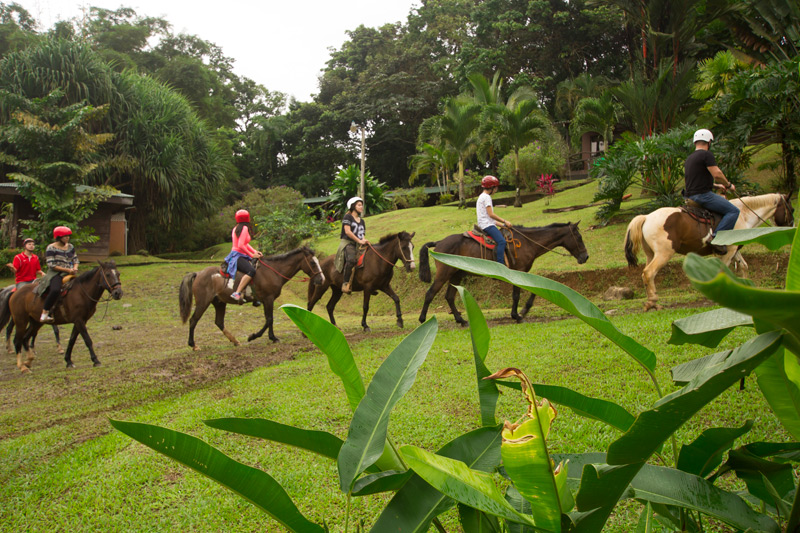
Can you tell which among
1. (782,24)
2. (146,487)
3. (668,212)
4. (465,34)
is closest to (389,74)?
(465,34)

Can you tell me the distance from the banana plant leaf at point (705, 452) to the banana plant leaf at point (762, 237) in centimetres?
36

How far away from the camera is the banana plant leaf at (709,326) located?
834 mm

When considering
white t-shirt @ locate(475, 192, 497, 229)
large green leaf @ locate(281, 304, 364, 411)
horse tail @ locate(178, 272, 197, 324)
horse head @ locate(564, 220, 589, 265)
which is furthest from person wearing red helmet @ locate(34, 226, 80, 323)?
large green leaf @ locate(281, 304, 364, 411)

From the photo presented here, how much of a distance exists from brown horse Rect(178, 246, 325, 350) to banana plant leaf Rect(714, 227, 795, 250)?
28.9 feet

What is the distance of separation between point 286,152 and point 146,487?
38536 millimetres

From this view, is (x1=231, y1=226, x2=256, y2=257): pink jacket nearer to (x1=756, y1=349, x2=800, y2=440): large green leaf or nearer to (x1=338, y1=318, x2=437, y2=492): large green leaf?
(x1=338, y1=318, x2=437, y2=492): large green leaf

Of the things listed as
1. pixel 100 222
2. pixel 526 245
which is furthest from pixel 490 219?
pixel 100 222

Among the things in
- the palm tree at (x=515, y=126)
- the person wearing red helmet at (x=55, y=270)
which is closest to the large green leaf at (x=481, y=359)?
the person wearing red helmet at (x=55, y=270)

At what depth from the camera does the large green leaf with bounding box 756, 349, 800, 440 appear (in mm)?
896

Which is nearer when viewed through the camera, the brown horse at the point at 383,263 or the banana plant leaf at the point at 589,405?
the banana plant leaf at the point at 589,405

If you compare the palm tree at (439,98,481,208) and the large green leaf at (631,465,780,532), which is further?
the palm tree at (439,98,481,208)

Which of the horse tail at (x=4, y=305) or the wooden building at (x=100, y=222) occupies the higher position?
the wooden building at (x=100, y=222)

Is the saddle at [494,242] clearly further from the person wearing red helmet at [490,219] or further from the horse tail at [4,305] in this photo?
the horse tail at [4,305]

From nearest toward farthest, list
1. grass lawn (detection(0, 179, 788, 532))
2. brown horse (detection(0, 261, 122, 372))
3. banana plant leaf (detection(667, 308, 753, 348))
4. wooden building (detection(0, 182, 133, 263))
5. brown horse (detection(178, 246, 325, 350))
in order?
banana plant leaf (detection(667, 308, 753, 348)) < grass lawn (detection(0, 179, 788, 532)) < brown horse (detection(0, 261, 122, 372)) < brown horse (detection(178, 246, 325, 350)) < wooden building (detection(0, 182, 133, 263))
